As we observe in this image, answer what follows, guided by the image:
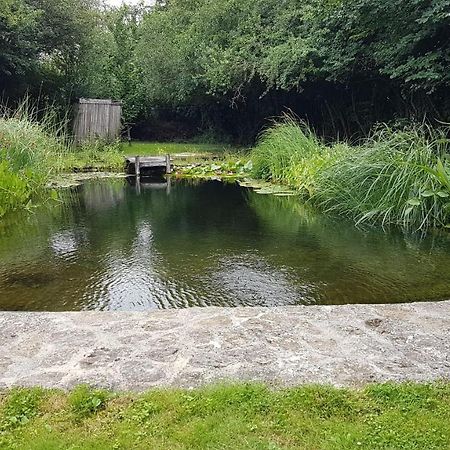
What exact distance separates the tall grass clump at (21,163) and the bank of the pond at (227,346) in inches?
147

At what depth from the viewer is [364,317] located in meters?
3.03

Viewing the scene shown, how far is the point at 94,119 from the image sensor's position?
13992 mm

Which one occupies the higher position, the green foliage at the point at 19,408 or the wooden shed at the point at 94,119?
the wooden shed at the point at 94,119

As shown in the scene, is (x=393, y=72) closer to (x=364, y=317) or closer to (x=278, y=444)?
(x=364, y=317)

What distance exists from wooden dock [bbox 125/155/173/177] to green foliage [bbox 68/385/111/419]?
9.57 meters

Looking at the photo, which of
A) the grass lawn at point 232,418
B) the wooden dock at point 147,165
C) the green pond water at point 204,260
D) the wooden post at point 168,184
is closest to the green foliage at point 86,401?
the grass lawn at point 232,418

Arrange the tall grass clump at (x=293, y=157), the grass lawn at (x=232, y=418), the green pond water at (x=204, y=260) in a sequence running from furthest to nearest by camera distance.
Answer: the tall grass clump at (x=293, y=157), the green pond water at (x=204, y=260), the grass lawn at (x=232, y=418)

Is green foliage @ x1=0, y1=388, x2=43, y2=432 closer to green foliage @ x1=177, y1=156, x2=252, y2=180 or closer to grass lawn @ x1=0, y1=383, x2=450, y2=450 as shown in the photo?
grass lawn @ x1=0, y1=383, x2=450, y2=450

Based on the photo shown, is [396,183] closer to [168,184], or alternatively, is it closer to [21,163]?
[21,163]

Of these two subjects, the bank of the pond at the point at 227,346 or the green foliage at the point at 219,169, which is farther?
the green foliage at the point at 219,169

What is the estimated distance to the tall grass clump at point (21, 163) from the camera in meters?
6.48

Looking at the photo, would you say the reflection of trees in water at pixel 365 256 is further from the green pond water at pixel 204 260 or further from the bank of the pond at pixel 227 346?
the bank of the pond at pixel 227 346

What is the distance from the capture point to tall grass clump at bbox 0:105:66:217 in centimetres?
648

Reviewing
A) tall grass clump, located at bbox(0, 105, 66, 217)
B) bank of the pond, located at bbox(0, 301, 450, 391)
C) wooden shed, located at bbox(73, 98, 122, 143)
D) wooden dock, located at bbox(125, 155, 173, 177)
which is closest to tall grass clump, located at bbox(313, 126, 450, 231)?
bank of the pond, located at bbox(0, 301, 450, 391)
